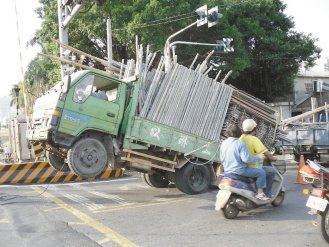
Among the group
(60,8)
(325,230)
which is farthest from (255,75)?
(325,230)

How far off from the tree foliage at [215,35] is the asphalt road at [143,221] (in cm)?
830

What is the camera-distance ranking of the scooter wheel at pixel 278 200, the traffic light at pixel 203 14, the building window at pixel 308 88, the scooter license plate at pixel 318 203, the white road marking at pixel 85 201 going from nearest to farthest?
1. the scooter license plate at pixel 318 203
2. the scooter wheel at pixel 278 200
3. the white road marking at pixel 85 201
4. the traffic light at pixel 203 14
5. the building window at pixel 308 88

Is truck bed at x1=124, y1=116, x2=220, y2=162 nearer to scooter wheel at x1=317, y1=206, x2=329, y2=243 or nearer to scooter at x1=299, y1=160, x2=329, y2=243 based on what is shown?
scooter at x1=299, y1=160, x2=329, y2=243

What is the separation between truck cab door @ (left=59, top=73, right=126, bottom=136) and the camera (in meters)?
8.15

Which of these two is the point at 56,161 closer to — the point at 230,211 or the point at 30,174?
the point at 30,174

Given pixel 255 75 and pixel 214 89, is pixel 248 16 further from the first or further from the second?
pixel 214 89

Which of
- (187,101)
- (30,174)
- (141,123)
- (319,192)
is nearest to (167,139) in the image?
(141,123)

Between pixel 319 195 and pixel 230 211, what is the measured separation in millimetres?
1678

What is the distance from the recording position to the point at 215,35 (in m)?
22.2

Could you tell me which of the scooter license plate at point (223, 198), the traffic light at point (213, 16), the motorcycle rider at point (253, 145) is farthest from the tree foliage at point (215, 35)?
the scooter license plate at point (223, 198)

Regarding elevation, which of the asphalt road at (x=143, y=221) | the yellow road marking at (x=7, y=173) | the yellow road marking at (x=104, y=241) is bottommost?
the asphalt road at (x=143, y=221)

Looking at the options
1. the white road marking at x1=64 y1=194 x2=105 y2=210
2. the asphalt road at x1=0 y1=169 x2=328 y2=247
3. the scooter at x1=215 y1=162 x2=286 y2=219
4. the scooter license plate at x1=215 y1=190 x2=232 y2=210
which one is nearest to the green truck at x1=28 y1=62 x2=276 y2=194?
the white road marking at x1=64 y1=194 x2=105 y2=210

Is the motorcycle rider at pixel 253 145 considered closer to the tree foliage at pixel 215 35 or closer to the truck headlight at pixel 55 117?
the truck headlight at pixel 55 117

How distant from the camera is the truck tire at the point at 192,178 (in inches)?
371
